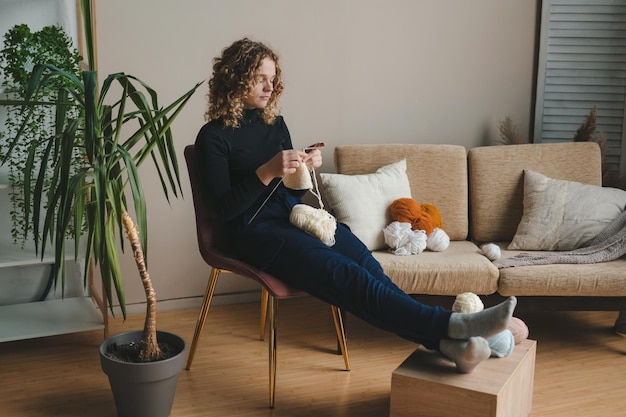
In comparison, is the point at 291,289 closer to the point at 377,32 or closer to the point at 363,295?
the point at 363,295

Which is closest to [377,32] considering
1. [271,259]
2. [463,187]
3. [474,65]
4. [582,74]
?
[474,65]

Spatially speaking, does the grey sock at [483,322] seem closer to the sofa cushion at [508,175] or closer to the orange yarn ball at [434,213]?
the orange yarn ball at [434,213]

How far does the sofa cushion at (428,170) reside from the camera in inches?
130

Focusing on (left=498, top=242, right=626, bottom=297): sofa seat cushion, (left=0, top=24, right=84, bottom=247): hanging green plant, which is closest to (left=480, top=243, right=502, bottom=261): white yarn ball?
(left=498, top=242, right=626, bottom=297): sofa seat cushion

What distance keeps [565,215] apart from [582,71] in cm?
99

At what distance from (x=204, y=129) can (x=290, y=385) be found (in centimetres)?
98

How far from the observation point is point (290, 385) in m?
2.65

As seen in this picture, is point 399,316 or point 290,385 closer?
point 399,316

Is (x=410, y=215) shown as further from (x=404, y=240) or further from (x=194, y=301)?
(x=194, y=301)

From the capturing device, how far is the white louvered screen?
146 inches

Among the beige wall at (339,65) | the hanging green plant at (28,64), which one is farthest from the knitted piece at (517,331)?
the hanging green plant at (28,64)

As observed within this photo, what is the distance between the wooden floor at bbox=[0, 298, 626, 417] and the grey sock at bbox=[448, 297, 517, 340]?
51cm

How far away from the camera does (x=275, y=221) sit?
2592 millimetres

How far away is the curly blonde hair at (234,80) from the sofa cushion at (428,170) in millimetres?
799
